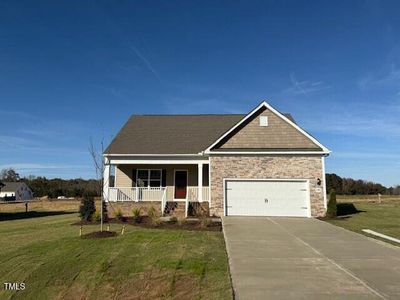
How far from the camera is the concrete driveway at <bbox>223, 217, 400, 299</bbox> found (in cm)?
650

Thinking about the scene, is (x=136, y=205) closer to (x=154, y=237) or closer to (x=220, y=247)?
(x=154, y=237)

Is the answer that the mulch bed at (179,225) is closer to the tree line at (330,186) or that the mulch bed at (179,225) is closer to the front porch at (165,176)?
the front porch at (165,176)

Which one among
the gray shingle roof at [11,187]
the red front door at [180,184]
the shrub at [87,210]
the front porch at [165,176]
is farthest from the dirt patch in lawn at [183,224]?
the gray shingle roof at [11,187]

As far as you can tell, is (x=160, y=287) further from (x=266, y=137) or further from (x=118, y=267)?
(x=266, y=137)

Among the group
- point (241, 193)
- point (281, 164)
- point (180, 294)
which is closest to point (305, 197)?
point (281, 164)

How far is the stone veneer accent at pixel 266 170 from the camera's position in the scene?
63.0 feet

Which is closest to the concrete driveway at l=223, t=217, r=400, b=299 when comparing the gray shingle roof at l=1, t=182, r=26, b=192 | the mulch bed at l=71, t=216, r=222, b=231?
the mulch bed at l=71, t=216, r=222, b=231

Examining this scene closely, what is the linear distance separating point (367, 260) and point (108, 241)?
7.28 metres

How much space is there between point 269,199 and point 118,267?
12.1 metres

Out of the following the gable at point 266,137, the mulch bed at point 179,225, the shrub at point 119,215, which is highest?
the gable at point 266,137

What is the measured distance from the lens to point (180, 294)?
683 cm

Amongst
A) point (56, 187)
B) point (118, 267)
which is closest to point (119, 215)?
point (118, 267)

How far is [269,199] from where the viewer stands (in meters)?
19.3

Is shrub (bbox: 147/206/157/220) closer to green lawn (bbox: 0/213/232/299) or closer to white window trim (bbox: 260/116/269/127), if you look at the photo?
green lawn (bbox: 0/213/232/299)
